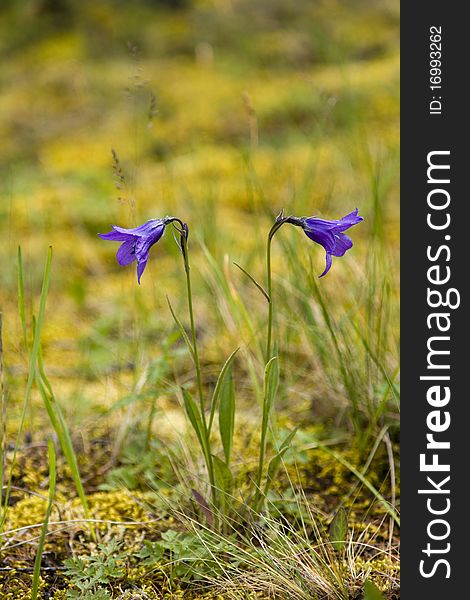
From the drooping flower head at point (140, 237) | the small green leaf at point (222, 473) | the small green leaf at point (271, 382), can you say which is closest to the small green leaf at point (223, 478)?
the small green leaf at point (222, 473)

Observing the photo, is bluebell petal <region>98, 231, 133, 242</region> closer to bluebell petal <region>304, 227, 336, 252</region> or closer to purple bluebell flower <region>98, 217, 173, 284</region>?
purple bluebell flower <region>98, 217, 173, 284</region>

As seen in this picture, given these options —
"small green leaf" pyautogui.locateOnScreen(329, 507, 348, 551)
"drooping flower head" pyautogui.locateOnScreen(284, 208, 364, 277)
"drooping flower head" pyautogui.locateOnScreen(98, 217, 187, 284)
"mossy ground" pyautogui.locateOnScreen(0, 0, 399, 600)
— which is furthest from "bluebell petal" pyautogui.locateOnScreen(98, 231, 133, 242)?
"small green leaf" pyautogui.locateOnScreen(329, 507, 348, 551)

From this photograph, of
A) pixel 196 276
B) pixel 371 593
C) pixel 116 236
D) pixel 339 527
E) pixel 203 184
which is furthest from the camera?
pixel 203 184

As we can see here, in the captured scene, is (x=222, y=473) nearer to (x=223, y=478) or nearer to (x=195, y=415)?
(x=223, y=478)

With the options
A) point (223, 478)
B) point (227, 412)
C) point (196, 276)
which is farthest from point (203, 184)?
point (223, 478)

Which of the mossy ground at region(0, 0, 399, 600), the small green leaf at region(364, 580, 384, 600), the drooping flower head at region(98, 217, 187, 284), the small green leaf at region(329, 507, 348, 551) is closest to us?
the small green leaf at region(364, 580, 384, 600)

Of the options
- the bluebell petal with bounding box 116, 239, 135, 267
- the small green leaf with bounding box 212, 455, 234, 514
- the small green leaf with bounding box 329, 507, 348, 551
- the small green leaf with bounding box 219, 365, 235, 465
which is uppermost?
the bluebell petal with bounding box 116, 239, 135, 267

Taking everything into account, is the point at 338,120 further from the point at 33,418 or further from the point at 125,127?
the point at 33,418

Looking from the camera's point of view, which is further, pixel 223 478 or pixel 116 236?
pixel 223 478
